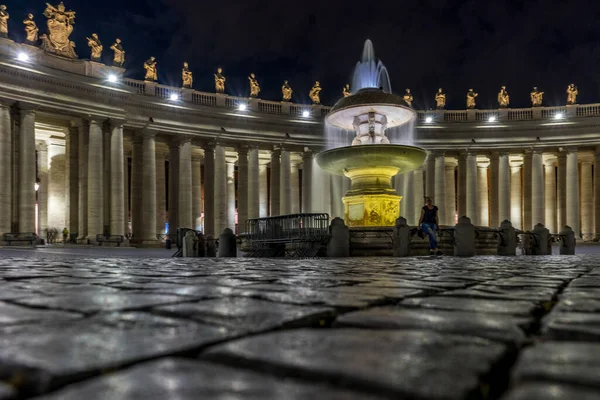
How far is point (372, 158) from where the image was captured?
2239 centimetres

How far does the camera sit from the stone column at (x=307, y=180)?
154 feet

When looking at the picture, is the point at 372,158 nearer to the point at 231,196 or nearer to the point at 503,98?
the point at 231,196

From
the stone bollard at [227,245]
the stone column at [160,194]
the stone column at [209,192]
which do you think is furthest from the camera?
the stone column at [160,194]

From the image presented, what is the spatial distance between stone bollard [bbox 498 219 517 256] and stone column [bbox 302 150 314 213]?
27366 millimetres

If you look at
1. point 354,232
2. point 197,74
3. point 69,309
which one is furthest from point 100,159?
point 197,74

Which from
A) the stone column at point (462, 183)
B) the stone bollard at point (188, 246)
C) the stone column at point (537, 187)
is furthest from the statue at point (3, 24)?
the stone column at point (537, 187)

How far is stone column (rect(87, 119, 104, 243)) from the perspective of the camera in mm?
35916

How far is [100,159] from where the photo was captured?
36625 millimetres

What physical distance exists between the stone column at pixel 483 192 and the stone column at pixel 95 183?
35.7m

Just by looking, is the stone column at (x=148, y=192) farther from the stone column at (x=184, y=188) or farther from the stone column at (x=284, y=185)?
the stone column at (x=284, y=185)

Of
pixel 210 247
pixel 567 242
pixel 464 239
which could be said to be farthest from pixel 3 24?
pixel 567 242

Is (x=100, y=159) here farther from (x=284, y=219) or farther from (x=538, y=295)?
(x=538, y=295)

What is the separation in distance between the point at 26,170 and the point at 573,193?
1699 inches

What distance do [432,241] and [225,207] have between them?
2898 centimetres
